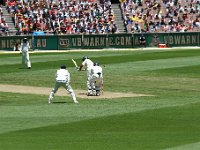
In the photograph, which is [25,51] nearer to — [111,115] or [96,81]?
[96,81]

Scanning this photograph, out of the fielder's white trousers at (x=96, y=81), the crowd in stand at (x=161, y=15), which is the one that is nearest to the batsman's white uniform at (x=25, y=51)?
the fielder's white trousers at (x=96, y=81)

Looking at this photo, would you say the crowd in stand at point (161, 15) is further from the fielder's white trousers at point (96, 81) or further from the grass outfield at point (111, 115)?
the fielder's white trousers at point (96, 81)

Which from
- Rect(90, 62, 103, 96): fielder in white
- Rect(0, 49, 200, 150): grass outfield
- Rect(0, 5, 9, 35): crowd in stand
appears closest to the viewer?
Rect(0, 49, 200, 150): grass outfield

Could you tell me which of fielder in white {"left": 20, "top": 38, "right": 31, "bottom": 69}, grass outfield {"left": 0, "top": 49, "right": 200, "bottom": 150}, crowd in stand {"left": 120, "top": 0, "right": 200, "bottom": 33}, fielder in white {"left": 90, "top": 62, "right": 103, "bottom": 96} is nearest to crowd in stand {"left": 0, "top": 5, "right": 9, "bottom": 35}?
crowd in stand {"left": 120, "top": 0, "right": 200, "bottom": 33}

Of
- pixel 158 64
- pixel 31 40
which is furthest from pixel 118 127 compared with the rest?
pixel 31 40

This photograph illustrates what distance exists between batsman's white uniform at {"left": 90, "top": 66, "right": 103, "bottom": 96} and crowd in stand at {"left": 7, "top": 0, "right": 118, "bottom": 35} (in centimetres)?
3999

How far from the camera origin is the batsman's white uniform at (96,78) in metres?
31.8

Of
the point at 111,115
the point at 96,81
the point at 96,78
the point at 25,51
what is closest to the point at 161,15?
the point at 25,51

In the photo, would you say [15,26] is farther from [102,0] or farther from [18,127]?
[18,127]

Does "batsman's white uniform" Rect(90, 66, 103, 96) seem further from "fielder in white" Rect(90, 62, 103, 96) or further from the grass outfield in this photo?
the grass outfield

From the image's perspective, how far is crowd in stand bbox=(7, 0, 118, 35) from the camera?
7381 cm

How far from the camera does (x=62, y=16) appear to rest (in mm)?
76062

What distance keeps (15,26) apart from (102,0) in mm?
12664

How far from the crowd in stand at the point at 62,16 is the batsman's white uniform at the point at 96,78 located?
131 feet
